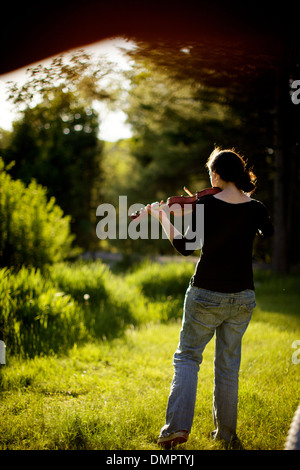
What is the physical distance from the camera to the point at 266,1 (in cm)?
265

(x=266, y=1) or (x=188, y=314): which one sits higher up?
(x=266, y=1)

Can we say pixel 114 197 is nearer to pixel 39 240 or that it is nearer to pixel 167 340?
pixel 39 240

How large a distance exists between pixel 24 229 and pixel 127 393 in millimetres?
3763

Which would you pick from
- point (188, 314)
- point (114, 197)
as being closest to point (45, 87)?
point (188, 314)

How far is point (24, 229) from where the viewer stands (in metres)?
6.19

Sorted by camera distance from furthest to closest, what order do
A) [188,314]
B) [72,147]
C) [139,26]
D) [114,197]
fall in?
[114,197] → [72,147] → [139,26] → [188,314]

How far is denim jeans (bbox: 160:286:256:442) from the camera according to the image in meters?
2.32

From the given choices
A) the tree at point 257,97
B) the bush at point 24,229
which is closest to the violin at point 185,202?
the tree at point 257,97

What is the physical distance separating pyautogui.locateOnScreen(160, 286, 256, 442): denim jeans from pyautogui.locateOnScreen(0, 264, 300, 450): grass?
A: 33 centimetres

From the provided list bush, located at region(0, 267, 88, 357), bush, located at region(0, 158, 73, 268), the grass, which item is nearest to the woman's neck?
the grass

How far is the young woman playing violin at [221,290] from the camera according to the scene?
7.53 ft

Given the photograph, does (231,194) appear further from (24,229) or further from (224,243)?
(24,229)

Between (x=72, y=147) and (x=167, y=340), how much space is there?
12911 millimetres

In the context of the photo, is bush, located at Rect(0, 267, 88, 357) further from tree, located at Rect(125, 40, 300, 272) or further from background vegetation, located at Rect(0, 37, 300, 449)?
tree, located at Rect(125, 40, 300, 272)
